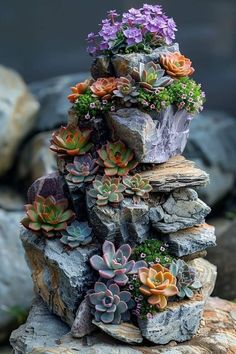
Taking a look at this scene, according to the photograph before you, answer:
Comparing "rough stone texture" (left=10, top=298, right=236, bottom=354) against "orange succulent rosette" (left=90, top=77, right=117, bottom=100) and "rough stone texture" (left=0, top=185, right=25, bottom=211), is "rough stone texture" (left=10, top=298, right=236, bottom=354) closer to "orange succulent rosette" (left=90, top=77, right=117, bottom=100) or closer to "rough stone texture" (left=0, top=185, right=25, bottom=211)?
"orange succulent rosette" (left=90, top=77, right=117, bottom=100)

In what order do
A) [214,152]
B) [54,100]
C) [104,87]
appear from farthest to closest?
[214,152], [54,100], [104,87]

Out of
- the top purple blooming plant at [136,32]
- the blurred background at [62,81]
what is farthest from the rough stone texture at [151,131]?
the blurred background at [62,81]

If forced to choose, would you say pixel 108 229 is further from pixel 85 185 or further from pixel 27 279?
pixel 27 279

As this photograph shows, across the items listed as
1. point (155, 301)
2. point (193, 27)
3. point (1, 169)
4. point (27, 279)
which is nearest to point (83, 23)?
point (193, 27)

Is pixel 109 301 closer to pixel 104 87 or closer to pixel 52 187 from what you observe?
pixel 52 187

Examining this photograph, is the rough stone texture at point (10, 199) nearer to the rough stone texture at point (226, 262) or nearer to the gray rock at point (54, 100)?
the gray rock at point (54, 100)

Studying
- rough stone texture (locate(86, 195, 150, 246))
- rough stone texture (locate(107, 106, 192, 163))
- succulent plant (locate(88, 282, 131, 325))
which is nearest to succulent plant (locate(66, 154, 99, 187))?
rough stone texture (locate(86, 195, 150, 246))

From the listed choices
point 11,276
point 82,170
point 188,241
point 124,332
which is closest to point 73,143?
point 82,170
